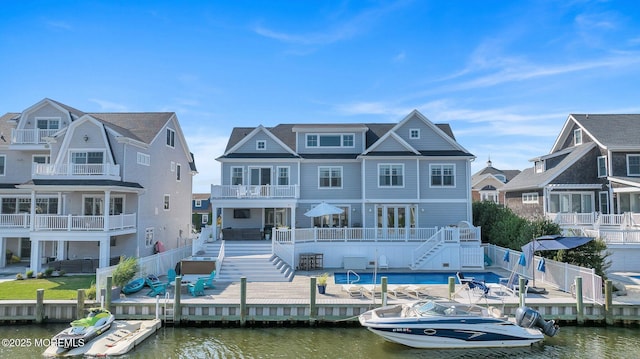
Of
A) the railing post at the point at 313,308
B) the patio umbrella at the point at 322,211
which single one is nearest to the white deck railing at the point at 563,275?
the railing post at the point at 313,308

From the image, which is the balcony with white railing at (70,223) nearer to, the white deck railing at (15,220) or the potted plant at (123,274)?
the white deck railing at (15,220)

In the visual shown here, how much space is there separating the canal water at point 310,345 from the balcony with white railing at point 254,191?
11614 millimetres

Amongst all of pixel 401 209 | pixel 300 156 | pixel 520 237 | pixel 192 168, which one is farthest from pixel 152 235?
pixel 520 237

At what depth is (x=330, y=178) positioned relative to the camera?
26938 mm

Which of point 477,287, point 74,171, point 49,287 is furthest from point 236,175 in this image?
point 477,287

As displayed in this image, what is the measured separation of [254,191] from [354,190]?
21.9 feet

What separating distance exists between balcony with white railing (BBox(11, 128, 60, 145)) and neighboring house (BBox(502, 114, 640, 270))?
33519 millimetres

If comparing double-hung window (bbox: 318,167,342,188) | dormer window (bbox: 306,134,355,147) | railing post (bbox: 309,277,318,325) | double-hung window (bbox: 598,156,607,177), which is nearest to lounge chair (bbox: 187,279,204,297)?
railing post (bbox: 309,277,318,325)

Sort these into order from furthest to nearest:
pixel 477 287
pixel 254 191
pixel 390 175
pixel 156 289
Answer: pixel 390 175, pixel 254 191, pixel 156 289, pixel 477 287

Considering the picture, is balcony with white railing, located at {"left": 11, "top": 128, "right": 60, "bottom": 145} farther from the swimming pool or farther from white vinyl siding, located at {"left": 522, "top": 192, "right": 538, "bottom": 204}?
white vinyl siding, located at {"left": 522, "top": 192, "right": 538, "bottom": 204}

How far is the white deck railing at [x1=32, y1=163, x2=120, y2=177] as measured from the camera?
72.1ft

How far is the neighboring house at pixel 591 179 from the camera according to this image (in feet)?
85.7

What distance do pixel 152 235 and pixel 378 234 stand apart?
14617mm

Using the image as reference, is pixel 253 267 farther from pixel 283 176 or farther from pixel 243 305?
pixel 283 176
